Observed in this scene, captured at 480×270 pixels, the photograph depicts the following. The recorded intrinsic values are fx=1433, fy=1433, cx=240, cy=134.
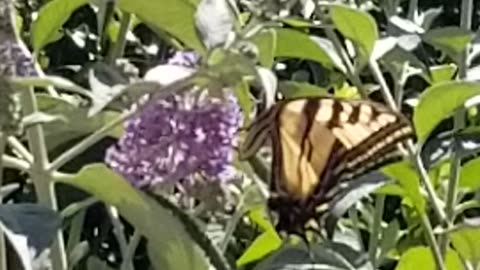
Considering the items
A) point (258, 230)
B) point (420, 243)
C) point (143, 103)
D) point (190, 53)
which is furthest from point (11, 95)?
point (420, 243)

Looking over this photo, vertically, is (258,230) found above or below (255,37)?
below

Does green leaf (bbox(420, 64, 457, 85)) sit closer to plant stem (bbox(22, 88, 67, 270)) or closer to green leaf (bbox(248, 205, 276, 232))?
green leaf (bbox(248, 205, 276, 232))

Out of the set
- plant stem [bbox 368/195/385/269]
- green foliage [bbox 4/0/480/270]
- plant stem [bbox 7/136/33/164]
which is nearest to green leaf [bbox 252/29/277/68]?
green foliage [bbox 4/0/480/270]

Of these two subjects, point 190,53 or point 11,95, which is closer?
point 11,95

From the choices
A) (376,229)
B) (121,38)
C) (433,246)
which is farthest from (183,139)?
(376,229)

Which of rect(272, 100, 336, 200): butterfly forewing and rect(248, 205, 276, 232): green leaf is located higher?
rect(272, 100, 336, 200): butterfly forewing

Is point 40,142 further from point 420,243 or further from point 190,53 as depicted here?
point 420,243
